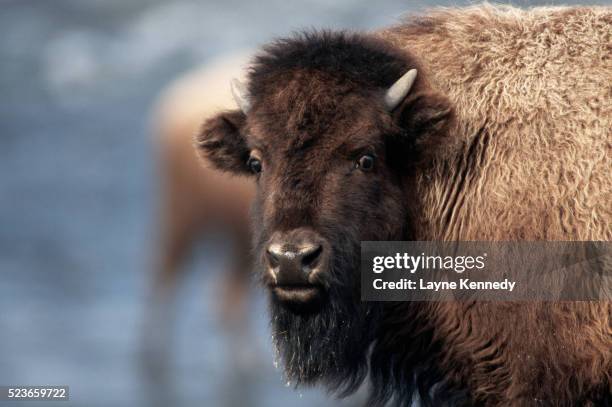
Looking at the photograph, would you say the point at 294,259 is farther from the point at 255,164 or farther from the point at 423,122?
the point at 423,122

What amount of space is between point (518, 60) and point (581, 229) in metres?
0.89

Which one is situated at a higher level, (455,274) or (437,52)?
(437,52)

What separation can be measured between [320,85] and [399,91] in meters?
0.36

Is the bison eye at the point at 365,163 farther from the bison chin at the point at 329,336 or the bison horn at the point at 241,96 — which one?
the bison horn at the point at 241,96

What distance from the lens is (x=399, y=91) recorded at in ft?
20.0

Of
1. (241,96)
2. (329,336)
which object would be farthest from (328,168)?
(329,336)

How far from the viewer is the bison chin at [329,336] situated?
6051 mm

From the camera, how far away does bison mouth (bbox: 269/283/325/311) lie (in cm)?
580

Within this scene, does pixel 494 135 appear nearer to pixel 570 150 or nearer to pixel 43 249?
pixel 570 150

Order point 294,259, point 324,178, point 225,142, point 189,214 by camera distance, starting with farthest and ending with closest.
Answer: point 189,214
point 225,142
point 324,178
point 294,259

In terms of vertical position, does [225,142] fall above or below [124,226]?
above

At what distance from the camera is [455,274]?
6.17 meters

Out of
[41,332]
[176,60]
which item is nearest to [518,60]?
[41,332]

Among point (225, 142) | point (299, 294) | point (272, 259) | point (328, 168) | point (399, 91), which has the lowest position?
point (299, 294)
